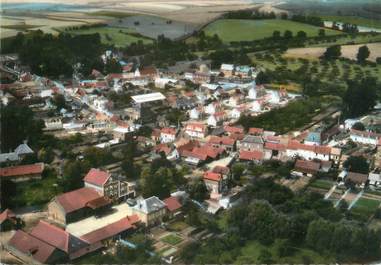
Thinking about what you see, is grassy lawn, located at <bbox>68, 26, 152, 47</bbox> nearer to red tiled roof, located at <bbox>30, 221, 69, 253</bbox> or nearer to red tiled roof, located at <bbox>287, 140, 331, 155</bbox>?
red tiled roof, located at <bbox>287, 140, 331, 155</bbox>

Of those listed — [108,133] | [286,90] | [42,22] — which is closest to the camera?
[108,133]

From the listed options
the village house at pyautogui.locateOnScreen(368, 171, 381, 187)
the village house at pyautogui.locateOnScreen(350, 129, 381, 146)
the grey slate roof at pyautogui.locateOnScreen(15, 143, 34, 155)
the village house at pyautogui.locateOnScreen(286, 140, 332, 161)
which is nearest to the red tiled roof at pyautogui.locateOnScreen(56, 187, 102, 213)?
the grey slate roof at pyautogui.locateOnScreen(15, 143, 34, 155)

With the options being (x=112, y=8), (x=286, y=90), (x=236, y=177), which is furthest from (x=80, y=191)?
(x=112, y=8)

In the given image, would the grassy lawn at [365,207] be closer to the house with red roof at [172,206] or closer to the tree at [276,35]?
the house with red roof at [172,206]

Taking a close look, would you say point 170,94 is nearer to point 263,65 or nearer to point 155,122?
point 155,122

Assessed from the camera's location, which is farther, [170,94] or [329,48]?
[329,48]

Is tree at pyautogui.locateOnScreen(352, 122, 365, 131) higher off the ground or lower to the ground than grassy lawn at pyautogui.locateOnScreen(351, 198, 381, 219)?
higher

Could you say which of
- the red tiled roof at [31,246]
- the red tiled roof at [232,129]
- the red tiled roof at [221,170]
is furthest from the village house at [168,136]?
the red tiled roof at [31,246]
